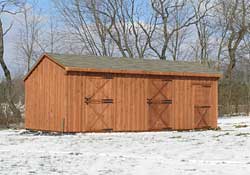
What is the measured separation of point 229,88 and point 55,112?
2079 centimetres

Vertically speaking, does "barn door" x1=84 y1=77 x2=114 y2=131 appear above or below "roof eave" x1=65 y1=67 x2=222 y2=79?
below

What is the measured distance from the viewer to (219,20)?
151 feet

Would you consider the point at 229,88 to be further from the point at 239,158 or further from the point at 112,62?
the point at 239,158

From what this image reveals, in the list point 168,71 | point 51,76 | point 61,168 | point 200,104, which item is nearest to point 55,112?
point 51,76

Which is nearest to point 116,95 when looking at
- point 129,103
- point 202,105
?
point 129,103

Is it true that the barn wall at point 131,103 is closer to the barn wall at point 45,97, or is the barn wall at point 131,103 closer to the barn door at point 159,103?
the barn door at point 159,103

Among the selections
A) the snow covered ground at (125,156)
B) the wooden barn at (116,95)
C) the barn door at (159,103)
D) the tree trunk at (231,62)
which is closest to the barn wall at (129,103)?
the wooden barn at (116,95)

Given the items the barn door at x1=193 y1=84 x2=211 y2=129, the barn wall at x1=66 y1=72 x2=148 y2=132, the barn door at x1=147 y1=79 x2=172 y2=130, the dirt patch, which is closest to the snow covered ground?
the barn wall at x1=66 y1=72 x2=148 y2=132

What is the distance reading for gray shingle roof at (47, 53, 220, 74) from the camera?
20980 millimetres

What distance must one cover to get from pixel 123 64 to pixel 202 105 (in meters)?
4.07

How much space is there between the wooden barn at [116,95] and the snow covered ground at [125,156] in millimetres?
2851

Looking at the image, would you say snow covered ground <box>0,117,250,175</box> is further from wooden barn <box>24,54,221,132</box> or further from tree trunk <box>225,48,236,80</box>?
tree trunk <box>225,48,236,80</box>

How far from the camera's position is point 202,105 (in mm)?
23500

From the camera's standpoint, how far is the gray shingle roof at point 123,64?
68.8 ft
